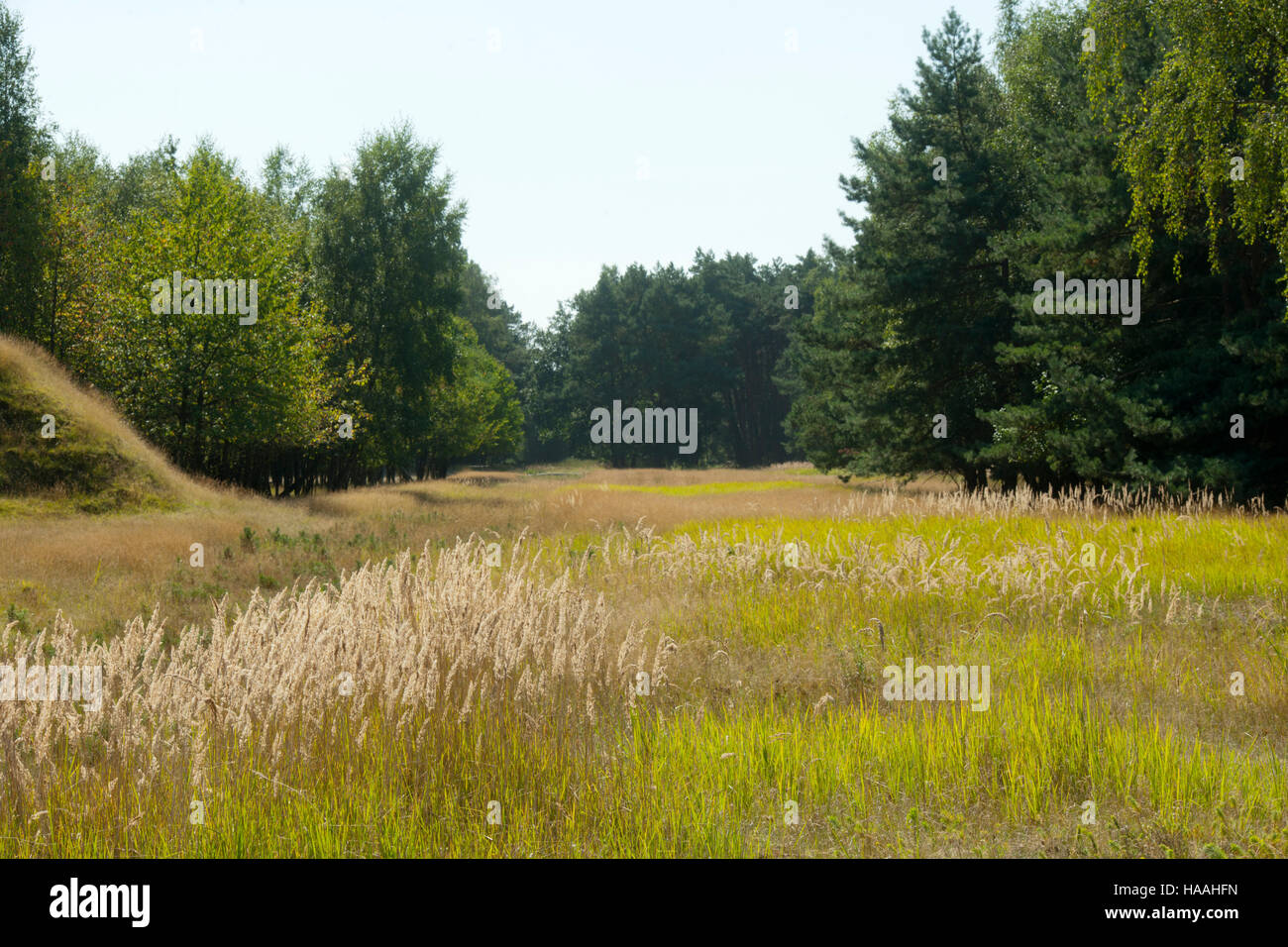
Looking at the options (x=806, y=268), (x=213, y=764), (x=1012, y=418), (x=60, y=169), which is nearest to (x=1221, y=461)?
(x=1012, y=418)

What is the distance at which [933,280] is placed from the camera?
23609 mm

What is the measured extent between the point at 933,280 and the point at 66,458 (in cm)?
2286

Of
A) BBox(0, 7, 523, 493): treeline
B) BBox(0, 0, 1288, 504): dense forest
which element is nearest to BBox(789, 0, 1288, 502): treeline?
BBox(0, 0, 1288, 504): dense forest

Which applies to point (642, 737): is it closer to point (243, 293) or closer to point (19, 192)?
point (243, 293)

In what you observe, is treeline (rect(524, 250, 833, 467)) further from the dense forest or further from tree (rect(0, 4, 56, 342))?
tree (rect(0, 4, 56, 342))

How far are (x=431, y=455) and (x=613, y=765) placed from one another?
179ft

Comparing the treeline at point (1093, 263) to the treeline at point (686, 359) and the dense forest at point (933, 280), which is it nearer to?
the dense forest at point (933, 280)

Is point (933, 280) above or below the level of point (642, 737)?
above

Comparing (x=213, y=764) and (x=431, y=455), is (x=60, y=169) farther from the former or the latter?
(x=213, y=764)

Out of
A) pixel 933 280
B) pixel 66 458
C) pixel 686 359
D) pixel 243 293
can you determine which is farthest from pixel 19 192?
pixel 686 359

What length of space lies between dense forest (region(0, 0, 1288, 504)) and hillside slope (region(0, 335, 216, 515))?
4.52 metres

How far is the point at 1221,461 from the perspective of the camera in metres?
14.0

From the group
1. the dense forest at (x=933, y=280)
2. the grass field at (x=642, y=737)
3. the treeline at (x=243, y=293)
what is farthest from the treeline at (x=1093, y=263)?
the treeline at (x=243, y=293)

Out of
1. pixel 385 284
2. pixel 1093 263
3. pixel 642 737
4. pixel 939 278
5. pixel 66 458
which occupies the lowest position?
pixel 642 737
